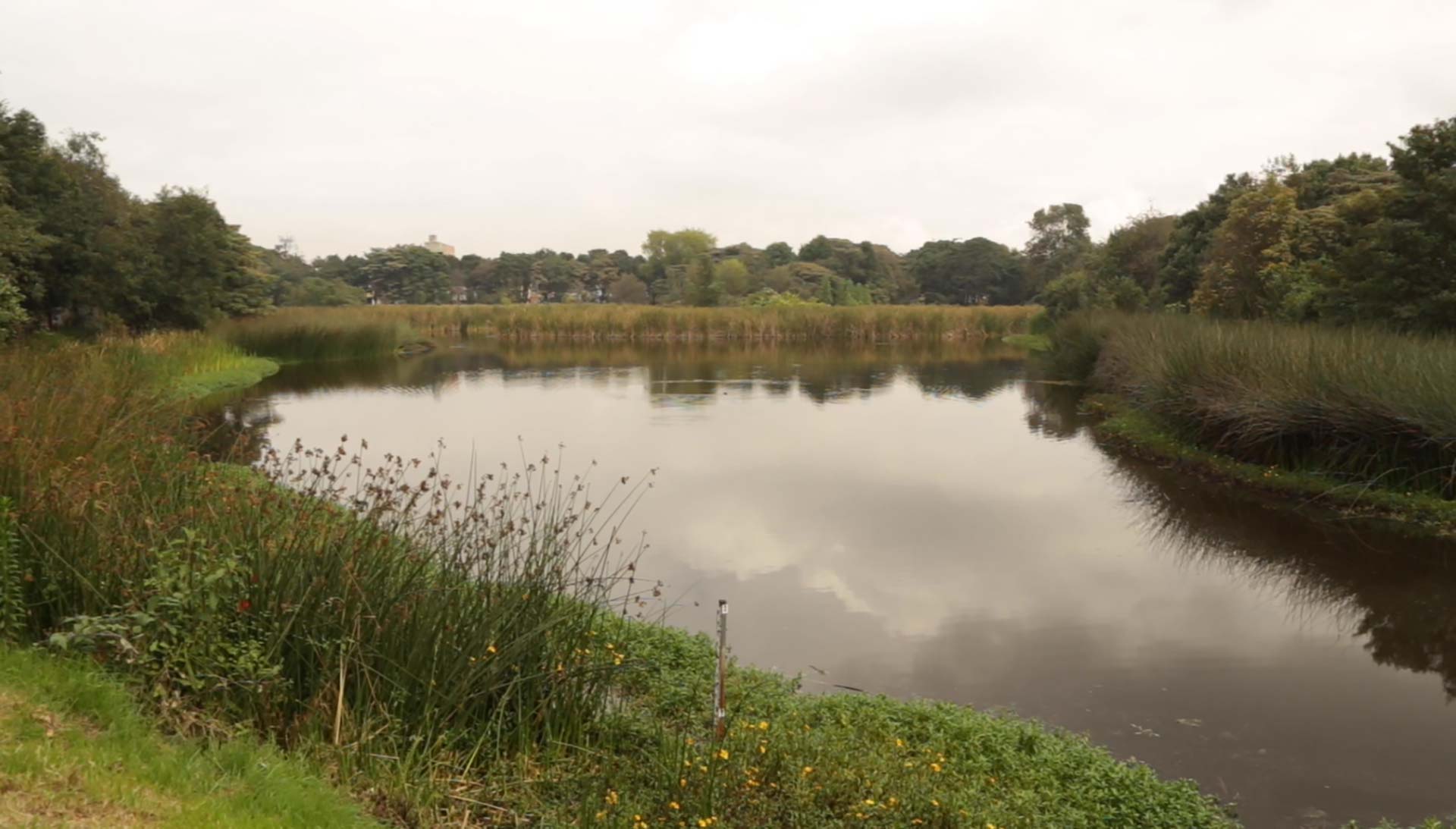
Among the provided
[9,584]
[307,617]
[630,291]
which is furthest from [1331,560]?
[630,291]

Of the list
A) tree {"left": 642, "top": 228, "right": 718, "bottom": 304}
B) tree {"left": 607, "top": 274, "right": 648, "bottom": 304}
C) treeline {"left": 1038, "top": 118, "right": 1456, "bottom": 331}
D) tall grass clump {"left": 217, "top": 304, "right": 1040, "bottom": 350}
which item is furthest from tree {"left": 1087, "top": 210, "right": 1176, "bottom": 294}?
tree {"left": 607, "top": 274, "right": 648, "bottom": 304}

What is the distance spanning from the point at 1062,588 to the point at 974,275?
70422 mm

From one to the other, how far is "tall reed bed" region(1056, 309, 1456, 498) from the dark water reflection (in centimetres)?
97

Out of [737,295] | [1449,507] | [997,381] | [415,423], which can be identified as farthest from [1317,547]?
[737,295]

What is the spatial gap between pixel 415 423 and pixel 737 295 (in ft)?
171

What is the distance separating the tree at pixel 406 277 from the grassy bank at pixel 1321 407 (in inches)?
2928

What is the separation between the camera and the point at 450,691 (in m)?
4.28

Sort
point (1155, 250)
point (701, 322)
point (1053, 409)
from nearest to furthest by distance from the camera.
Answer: point (1053, 409)
point (1155, 250)
point (701, 322)

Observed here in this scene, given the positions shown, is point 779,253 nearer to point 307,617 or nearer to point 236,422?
point 236,422

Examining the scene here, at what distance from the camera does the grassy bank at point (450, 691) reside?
154 inches

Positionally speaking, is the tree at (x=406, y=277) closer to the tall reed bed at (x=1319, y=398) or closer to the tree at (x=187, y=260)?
the tree at (x=187, y=260)

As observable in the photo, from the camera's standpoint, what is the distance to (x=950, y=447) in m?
15.2

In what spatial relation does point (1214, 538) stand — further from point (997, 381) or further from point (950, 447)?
point (997, 381)

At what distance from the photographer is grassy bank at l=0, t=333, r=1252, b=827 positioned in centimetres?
391
